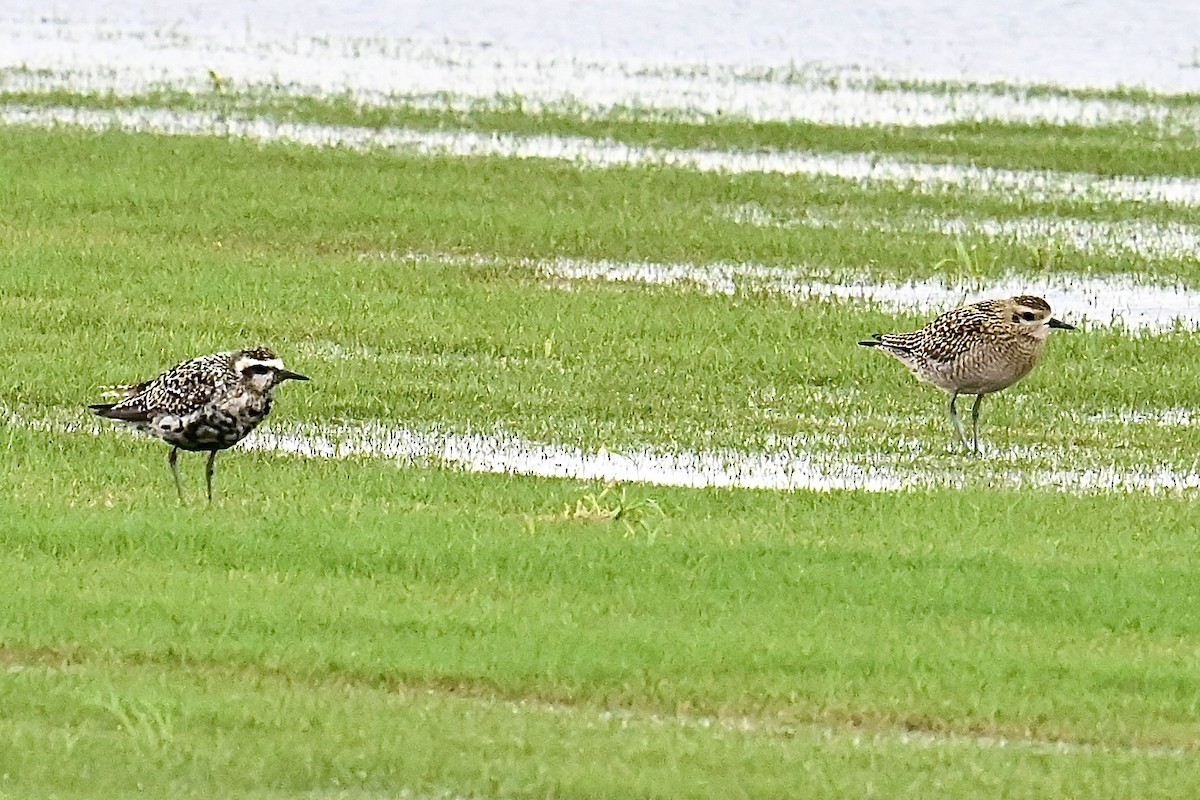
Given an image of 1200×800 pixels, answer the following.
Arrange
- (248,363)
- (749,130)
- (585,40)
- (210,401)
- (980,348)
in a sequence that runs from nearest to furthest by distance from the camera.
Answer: (210,401) → (248,363) → (980,348) → (749,130) → (585,40)

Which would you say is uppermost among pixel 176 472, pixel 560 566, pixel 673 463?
pixel 560 566

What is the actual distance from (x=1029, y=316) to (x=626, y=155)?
12.8 m

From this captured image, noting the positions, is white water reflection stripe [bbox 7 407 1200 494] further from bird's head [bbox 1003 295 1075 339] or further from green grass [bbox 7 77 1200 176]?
green grass [bbox 7 77 1200 176]

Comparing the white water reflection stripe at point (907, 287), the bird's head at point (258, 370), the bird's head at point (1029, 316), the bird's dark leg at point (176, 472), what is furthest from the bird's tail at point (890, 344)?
the bird's dark leg at point (176, 472)

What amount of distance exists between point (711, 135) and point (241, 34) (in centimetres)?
1378

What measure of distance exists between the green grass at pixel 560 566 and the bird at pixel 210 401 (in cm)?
33

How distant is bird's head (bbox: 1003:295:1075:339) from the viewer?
15609 mm

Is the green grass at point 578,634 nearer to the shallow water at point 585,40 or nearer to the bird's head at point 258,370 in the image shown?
the bird's head at point 258,370

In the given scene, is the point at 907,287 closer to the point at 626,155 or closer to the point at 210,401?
the point at 626,155

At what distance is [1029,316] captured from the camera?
1566 centimetres

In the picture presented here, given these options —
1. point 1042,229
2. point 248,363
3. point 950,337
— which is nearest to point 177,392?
point 248,363

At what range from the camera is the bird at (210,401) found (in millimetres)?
12688

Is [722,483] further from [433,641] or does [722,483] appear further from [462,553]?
[433,641]

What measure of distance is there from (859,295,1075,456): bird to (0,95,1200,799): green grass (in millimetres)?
375
